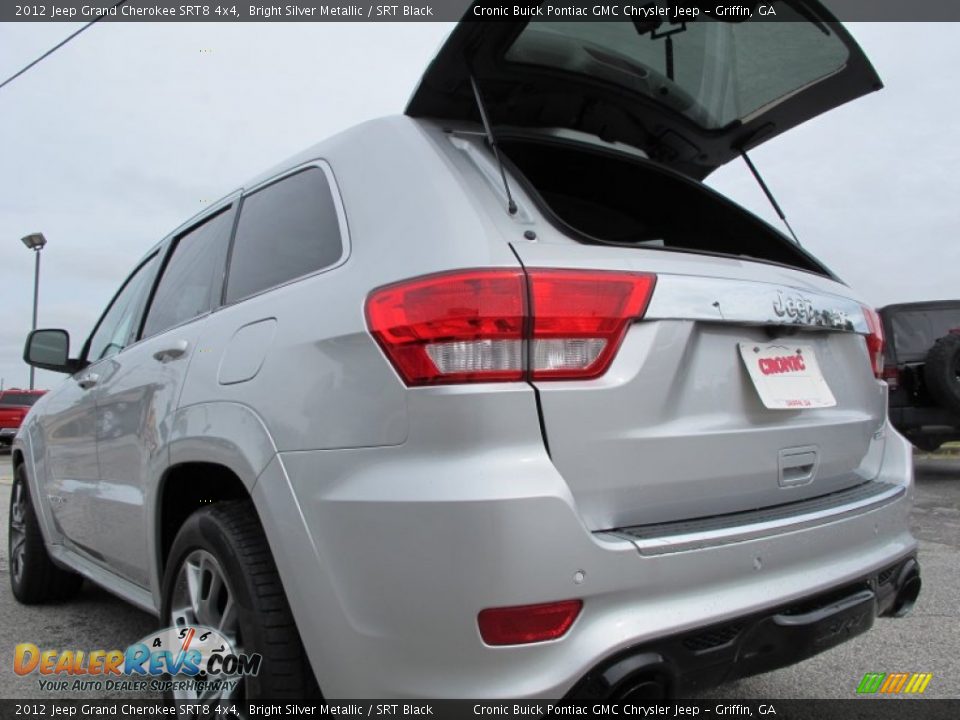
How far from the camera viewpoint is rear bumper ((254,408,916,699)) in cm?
138

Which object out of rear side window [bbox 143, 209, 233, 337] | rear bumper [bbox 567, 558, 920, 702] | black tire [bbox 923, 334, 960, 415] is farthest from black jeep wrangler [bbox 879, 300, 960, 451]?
rear side window [bbox 143, 209, 233, 337]

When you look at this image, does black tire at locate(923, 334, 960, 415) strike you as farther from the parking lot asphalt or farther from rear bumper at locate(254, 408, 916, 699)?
rear bumper at locate(254, 408, 916, 699)

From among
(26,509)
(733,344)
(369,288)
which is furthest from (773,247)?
(26,509)

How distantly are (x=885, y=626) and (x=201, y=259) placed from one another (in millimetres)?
3104

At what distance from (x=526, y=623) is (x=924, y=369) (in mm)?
7334

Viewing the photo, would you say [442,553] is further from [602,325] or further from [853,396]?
[853,396]

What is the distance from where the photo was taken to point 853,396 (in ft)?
6.94

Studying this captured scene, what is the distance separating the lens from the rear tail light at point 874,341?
228 centimetres

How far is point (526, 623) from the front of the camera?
1.40 meters

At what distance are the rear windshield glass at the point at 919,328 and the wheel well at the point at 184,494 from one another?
7493 millimetres

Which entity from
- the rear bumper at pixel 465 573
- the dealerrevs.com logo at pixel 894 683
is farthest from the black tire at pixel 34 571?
the dealerrevs.com logo at pixel 894 683

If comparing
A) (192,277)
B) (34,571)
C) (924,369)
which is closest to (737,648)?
(192,277)

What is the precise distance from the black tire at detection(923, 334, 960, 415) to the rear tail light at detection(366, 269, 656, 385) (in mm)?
6822

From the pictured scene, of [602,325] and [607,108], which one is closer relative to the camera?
[602,325]
